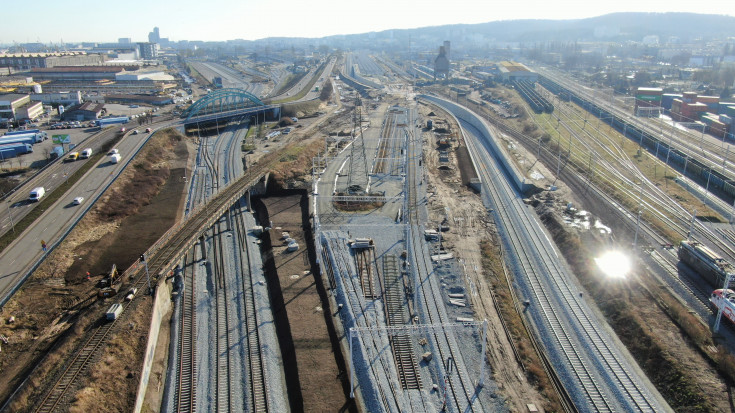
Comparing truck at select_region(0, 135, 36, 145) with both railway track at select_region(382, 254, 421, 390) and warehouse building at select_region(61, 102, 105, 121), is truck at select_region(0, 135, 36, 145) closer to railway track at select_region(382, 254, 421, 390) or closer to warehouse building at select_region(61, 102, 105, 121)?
warehouse building at select_region(61, 102, 105, 121)

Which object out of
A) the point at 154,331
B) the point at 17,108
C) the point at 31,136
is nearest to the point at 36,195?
the point at 154,331

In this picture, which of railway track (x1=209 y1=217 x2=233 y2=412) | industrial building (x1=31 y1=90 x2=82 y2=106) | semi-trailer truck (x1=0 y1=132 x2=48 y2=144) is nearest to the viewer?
railway track (x1=209 y1=217 x2=233 y2=412)

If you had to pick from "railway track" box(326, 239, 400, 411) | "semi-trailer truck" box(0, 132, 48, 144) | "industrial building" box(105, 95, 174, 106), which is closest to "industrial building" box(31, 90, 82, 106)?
"industrial building" box(105, 95, 174, 106)

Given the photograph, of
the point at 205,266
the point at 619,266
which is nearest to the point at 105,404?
the point at 205,266

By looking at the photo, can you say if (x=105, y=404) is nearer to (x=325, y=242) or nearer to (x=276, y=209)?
(x=325, y=242)

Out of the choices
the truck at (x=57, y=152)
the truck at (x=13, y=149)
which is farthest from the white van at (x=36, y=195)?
the truck at (x=13, y=149)

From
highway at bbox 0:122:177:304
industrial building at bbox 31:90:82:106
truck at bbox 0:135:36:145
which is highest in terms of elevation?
industrial building at bbox 31:90:82:106

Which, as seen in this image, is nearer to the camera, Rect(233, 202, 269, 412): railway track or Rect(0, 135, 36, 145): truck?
Rect(233, 202, 269, 412): railway track
